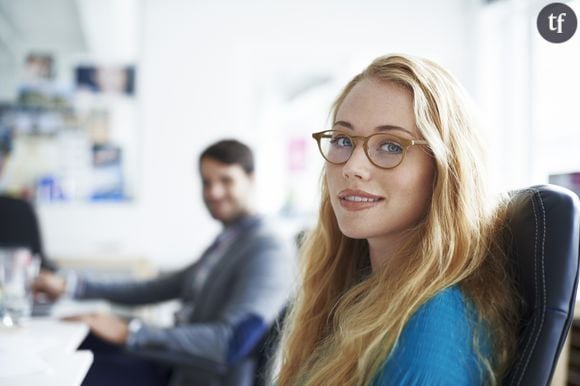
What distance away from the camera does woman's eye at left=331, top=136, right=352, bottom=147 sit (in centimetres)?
107

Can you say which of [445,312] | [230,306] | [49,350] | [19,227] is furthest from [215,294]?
[19,227]

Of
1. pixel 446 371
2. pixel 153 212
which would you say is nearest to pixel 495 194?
pixel 446 371

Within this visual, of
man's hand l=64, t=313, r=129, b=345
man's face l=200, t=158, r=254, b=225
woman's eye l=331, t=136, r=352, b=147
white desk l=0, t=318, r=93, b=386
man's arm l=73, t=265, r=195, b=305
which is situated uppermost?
A: woman's eye l=331, t=136, r=352, b=147

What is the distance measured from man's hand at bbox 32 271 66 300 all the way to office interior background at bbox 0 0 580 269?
77.7 inches

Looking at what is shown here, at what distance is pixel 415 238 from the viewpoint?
40.1 inches

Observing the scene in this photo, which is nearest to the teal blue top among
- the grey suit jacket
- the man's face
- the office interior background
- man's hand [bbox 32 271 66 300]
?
the grey suit jacket

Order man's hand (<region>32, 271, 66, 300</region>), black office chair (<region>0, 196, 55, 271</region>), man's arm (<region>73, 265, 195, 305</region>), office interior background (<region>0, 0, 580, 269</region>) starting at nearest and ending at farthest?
man's hand (<region>32, 271, 66, 300</region>) < man's arm (<region>73, 265, 195, 305</region>) < black office chair (<region>0, 196, 55, 271</region>) < office interior background (<region>0, 0, 580, 269</region>)

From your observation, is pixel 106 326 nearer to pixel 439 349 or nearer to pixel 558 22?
pixel 439 349

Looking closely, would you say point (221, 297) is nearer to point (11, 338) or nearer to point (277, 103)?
point (11, 338)

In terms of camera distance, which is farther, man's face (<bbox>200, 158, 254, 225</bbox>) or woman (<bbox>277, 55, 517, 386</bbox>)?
man's face (<bbox>200, 158, 254, 225</bbox>)

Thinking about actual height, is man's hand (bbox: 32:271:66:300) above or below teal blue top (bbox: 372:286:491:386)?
below

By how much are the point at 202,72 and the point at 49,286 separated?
2.49 m

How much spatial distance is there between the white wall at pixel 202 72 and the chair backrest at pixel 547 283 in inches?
140

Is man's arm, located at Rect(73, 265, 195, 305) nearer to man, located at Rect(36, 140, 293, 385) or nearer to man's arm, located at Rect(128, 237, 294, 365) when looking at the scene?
man, located at Rect(36, 140, 293, 385)
